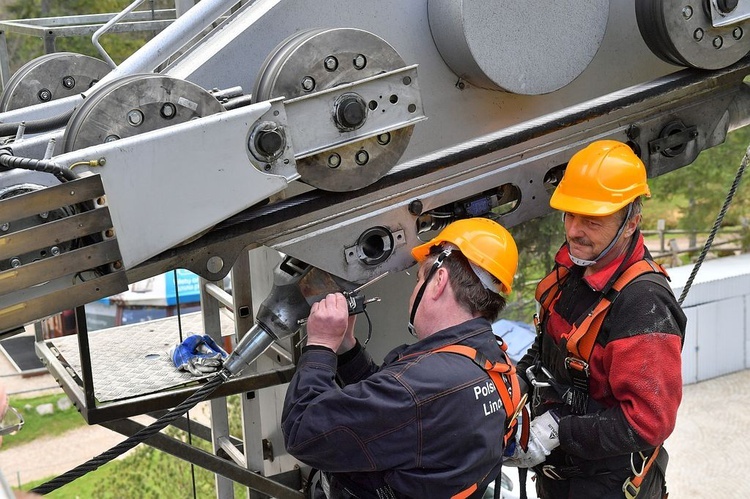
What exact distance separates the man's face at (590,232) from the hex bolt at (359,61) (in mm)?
1003

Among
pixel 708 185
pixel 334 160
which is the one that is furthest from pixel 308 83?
pixel 708 185

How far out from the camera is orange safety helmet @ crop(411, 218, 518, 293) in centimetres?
300

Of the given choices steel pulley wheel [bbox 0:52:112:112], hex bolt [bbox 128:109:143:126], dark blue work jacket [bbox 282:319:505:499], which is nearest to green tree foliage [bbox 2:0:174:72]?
steel pulley wheel [bbox 0:52:112:112]

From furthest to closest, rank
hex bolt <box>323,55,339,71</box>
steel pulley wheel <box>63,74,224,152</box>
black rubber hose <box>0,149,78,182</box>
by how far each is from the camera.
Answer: hex bolt <box>323,55,339,71</box> → steel pulley wheel <box>63,74,224,152</box> → black rubber hose <box>0,149,78,182</box>

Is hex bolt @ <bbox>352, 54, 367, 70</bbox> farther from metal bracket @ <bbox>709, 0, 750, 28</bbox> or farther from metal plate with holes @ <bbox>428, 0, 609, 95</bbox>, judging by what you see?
metal bracket @ <bbox>709, 0, 750, 28</bbox>

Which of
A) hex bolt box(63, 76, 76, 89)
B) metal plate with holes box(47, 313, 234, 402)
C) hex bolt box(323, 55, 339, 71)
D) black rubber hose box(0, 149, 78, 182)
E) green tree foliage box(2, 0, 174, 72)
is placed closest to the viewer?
black rubber hose box(0, 149, 78, 182)

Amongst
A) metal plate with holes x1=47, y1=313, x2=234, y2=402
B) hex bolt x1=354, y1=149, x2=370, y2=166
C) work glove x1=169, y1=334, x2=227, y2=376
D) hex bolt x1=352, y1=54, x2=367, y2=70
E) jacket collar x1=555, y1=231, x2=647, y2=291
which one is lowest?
metal plate with holes x1=47, y1=313, x2=234, y2=402

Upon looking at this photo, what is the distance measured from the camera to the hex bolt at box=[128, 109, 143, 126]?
2.64m

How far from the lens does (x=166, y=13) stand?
5.47m

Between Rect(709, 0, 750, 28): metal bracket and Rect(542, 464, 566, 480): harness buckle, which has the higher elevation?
Rect(709, 0, 750, 28): metal bracket

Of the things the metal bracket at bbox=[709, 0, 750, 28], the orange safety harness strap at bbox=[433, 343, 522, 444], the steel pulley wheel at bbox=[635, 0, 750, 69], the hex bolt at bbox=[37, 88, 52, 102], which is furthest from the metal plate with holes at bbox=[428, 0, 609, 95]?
the hex bolt at bbox=[37, 88, 52, 102]

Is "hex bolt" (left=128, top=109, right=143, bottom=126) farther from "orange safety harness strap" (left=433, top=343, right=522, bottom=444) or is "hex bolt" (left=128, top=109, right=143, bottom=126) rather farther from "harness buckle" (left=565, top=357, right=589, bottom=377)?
"harness buckle" (left=565, top=357, right=589, bottom=377)

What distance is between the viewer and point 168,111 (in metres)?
2.68

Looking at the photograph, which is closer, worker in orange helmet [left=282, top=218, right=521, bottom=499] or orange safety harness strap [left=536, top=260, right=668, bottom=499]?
worker in orange helmet [left=282, top=218, right=521, bottom=499]
